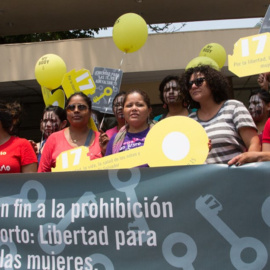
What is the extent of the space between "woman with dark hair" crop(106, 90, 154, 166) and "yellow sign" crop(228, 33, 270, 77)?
0.88m

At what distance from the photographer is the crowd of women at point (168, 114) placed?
2.49 meters

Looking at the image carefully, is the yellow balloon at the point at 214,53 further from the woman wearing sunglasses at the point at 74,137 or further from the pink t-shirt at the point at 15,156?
the pink t-shirt at the point at 15,156

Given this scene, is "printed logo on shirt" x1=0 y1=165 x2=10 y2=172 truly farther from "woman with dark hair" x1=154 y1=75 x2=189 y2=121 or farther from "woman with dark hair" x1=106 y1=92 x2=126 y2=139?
"woman with dark hair" x1=154 y1=75 x2=189 y2=121

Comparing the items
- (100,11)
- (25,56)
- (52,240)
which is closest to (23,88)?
(25,56)

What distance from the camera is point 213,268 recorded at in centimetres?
187

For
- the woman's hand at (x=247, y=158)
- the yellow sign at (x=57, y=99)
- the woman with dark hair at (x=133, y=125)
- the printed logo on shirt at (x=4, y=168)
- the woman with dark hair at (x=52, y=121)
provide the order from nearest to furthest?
the woman's hand at (x=247, y=158)
the woman with dark hair at (x=133, y=125)
the printed logo on shirt at (x=4, y=168)
the woman with dark hair at (x=52, y=121)
the yellow sign at (x=57, y=99)

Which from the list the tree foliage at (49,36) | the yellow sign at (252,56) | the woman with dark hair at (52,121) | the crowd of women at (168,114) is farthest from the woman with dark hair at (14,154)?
the tree foliage at (49,36)

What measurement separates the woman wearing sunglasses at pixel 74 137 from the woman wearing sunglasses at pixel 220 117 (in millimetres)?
907

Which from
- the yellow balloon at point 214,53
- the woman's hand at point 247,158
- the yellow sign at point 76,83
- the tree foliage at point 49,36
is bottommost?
the woman's hand at point 247,158

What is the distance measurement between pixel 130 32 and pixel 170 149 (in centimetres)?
290

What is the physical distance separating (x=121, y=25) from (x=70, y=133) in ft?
6.70

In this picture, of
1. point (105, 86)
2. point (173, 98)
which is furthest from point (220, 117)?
point (105, 86)

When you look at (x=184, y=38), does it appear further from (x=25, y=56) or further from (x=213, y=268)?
(x=213, y=268)

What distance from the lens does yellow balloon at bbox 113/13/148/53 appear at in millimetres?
4703
